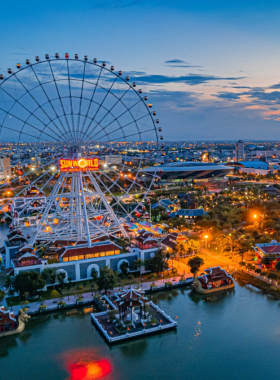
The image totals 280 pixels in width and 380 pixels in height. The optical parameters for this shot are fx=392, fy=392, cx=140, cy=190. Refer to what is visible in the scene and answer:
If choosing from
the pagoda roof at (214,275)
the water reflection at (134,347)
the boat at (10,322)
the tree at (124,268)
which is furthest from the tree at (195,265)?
the boat at (10,322)

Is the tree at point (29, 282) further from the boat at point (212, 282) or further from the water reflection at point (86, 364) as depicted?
the boat at point (212, 282)

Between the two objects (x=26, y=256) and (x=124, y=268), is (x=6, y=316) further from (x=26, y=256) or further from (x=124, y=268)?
(x=124, y=268)

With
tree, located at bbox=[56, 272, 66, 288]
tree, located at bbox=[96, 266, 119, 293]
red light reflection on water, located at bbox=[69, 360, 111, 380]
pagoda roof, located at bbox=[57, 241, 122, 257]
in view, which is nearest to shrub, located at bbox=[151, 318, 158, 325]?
red light reflection on water, located at bbox=[69, 360, 111, 380]

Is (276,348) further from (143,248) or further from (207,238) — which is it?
(207,238)

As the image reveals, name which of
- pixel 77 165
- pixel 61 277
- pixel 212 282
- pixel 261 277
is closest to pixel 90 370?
pixel 61 277

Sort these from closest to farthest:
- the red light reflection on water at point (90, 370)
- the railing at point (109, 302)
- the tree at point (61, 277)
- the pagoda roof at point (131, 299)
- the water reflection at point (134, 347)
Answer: the red light reflection on water at point (90, 370), the water reflection at point (134, 347), the pagoda roof at point (131, 299), the railing at point (109, 302), the tree at point (61, 277)

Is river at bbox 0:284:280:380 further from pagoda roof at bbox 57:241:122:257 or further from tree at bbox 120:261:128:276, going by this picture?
pagoda roof at bbox 57:241:122:257
